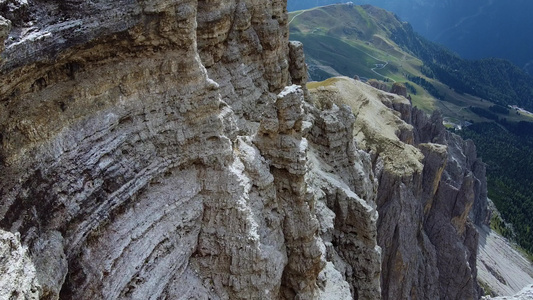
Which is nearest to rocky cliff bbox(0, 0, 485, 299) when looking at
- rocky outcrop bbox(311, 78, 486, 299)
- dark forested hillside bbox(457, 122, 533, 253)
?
rocky outcrop bbox(311, 78, 486, 299)

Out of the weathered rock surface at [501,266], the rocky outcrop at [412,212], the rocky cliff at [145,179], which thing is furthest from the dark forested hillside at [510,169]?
the rocky cliff at [145,179]

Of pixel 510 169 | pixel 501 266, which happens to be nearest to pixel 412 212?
pixel 501 266

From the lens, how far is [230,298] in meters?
15.0

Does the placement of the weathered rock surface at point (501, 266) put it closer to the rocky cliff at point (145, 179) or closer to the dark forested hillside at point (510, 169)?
the dark forested hillside at point (510, 169)

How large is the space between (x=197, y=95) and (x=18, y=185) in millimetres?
7232

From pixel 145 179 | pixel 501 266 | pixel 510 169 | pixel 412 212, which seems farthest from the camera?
pixel 510 169

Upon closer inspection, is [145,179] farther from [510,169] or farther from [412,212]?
[510,169]

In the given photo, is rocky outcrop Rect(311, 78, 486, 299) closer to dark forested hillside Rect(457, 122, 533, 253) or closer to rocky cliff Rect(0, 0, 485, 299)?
rocky cliff Rect(0, 0, 485, 299)

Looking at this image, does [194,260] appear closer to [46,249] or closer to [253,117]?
[46,249]

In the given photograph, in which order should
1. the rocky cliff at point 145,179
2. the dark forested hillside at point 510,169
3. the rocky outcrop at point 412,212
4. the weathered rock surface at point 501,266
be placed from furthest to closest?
1. the dark forested hillside at point 510,169
2. the weathered rock surface at point 501,266
3. the rocky outcrop at point 412,212
4. the rocky cliff at point 145,179

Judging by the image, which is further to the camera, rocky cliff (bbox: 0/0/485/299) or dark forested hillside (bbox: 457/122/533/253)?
dark forested hillside (bbox: 457/122/533/253)

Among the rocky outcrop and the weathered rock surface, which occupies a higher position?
the rocky outcrop

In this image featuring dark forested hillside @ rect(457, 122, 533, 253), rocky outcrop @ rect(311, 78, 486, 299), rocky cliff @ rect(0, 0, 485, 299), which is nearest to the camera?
rocky cliff @ rect(0, 0, 485, 299)

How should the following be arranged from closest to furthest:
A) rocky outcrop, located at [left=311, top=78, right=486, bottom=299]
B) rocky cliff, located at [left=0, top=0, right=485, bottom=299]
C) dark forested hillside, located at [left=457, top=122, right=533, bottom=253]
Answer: rocky cliff, located at [left=0, top=0, right=485, bottom=299]
rocky outcrop, located at [left=311, top=78, right=486, bottom=299]
dark forested hillside, located at [left=457, top=122, right=533, bottom=253]
